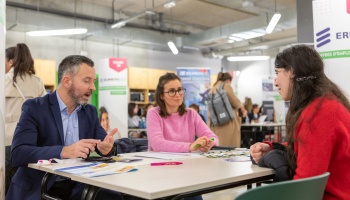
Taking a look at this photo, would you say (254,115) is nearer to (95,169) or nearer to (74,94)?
(74,94)

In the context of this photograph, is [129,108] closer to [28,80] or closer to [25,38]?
[25,38]

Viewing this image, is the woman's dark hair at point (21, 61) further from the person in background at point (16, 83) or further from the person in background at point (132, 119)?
the person in background at point (132, 119)

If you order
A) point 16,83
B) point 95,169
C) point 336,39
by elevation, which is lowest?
point 95,169

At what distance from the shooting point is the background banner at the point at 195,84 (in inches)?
381

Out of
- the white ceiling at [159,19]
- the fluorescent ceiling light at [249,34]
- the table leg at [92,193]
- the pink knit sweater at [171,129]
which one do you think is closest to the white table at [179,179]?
the table leg at [92,193]

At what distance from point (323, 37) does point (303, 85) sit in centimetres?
225

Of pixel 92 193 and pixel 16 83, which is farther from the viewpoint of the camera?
pixel 16 83

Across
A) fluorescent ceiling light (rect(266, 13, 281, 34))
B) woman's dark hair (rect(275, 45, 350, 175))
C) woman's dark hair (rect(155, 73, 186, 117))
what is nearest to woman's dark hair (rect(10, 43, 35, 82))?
woman's dark hair (rect(155, 73, 186, 117))

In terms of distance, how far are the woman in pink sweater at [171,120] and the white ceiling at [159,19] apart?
6.84 m

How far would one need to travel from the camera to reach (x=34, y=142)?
2.08m

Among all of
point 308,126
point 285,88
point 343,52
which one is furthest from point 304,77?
point 343,52

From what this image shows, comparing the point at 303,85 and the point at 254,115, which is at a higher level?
the point at 303,85

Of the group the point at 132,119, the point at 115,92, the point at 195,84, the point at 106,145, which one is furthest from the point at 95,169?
the point at 195,84

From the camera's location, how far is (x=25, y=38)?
10.0 m
